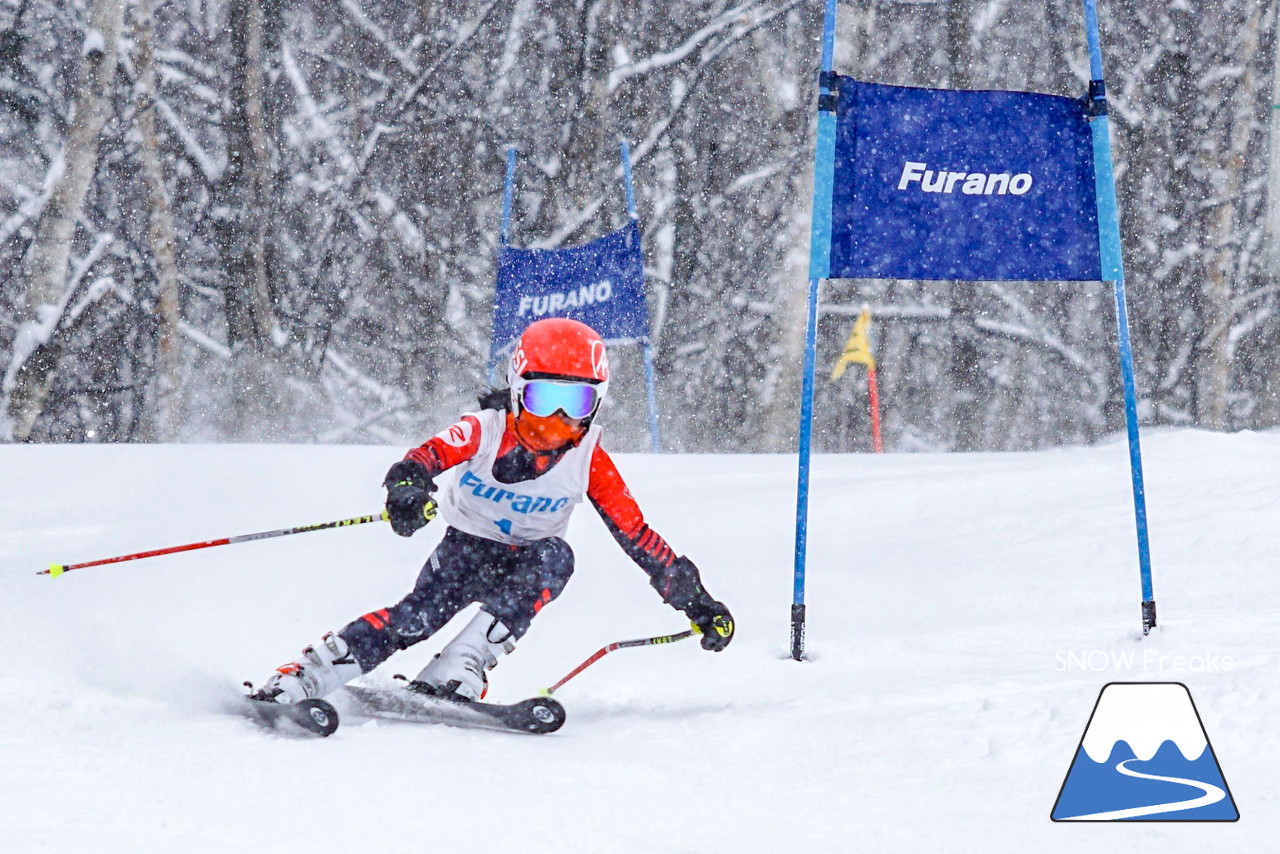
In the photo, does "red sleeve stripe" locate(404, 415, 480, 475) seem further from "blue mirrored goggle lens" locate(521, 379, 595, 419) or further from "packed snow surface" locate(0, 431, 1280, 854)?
"packed snow surface" locate(0, 431, 1280, 854)

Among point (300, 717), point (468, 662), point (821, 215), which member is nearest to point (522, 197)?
point (821, 215)

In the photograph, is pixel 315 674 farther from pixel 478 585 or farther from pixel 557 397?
pixel 557 397

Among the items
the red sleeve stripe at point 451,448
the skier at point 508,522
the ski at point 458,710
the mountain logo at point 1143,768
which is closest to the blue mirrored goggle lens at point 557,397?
the skier at point 508,522

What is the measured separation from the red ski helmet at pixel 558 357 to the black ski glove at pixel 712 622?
0.75 meters

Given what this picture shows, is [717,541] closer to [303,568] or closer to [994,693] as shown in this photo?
[303,568]

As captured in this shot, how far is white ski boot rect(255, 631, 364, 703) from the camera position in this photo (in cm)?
372

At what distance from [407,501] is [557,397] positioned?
558 mm

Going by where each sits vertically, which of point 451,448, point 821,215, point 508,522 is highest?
point 821,215

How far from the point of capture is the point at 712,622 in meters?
4.22

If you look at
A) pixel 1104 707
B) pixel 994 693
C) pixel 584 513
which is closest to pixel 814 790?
pixel 1104 707

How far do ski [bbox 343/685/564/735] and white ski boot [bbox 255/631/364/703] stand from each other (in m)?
0.14

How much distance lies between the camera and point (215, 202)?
16.2m

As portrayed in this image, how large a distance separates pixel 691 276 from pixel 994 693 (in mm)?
14350

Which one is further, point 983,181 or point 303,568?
point 303,568
